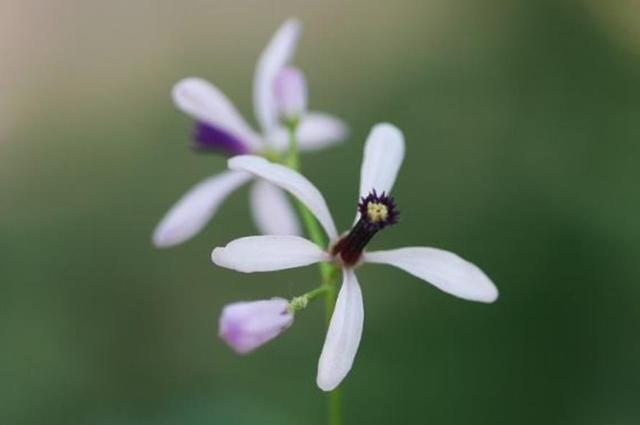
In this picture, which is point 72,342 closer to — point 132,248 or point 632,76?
point 132,248

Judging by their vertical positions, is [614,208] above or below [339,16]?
below

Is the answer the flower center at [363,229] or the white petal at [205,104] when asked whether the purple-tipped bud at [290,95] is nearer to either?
the white petal at [205,104]

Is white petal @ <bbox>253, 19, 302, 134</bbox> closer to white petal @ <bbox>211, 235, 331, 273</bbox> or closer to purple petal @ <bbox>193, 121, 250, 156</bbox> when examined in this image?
purple petal @ <bbox>193, 121, 250, 156</bbox>

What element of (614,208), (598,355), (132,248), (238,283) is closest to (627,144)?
(614,208)

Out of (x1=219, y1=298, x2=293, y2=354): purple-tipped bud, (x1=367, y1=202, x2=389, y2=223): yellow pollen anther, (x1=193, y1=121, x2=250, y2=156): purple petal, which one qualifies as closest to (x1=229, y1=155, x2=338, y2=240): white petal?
(x1=367, y1=202, x2=389, y2=223): yellow pollen anther

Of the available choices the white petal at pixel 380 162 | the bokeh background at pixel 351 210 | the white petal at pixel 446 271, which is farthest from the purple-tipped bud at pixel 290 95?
the bokeh background at pixel 351 210
